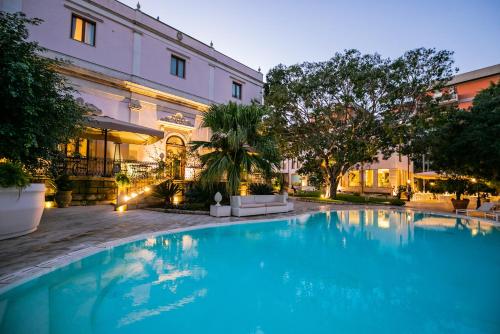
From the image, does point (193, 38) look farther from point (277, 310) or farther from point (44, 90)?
point (277, 310)

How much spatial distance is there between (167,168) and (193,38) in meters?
10.5

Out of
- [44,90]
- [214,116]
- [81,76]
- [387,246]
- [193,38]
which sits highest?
[193,38]

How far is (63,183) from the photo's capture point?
10266mm

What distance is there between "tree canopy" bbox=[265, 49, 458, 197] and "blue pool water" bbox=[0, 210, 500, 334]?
10567 millimetres

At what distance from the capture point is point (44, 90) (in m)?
5.79

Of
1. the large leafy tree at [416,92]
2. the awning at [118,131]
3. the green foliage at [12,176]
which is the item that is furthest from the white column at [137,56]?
the large leafy tree at [416,92]

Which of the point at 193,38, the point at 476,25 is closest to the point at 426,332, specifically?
the point at 476,25

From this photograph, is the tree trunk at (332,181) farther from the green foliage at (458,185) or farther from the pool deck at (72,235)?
the pool deck at (72,235)

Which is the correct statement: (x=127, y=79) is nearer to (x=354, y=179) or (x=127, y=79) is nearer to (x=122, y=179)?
(x=122, y=179)

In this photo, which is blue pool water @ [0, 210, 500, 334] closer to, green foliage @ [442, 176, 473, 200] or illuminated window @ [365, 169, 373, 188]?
green foliage @ [442, 176, 473, 200]

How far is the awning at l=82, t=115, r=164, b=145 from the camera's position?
10.3m

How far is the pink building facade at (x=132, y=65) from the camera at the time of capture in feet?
40.4

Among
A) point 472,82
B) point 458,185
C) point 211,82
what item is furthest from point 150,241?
point 472,82

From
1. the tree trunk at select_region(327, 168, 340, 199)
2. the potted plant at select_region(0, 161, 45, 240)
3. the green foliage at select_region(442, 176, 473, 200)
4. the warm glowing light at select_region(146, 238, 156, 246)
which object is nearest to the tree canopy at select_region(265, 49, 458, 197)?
the tree trunk at select_region(327, 168, 340, 199)
